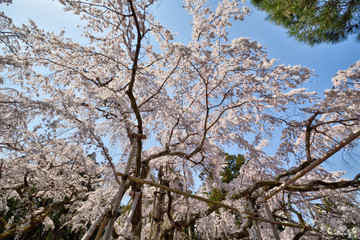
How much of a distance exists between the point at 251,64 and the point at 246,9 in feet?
3.49

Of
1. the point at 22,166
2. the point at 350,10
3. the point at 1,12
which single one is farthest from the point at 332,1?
the point at 22,166

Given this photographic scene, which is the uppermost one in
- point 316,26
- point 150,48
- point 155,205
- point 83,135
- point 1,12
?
point 316,26

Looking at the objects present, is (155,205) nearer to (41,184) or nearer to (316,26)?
(41,184)

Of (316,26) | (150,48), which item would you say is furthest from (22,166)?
(316,26)

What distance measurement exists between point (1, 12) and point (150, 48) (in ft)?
6.99

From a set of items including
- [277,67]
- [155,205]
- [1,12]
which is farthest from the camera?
[155,205]

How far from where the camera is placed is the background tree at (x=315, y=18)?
3.06 m

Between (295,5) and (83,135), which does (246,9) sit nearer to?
(295,5)

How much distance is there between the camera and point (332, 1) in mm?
2926

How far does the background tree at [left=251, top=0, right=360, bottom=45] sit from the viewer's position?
306cm

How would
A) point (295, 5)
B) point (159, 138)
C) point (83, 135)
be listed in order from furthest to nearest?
point (159, 138)
point (295, 5)
point (83, 135)

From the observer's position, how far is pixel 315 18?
3266mm

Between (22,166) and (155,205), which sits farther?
(22,166)

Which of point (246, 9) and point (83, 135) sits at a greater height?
point (246, 9)
